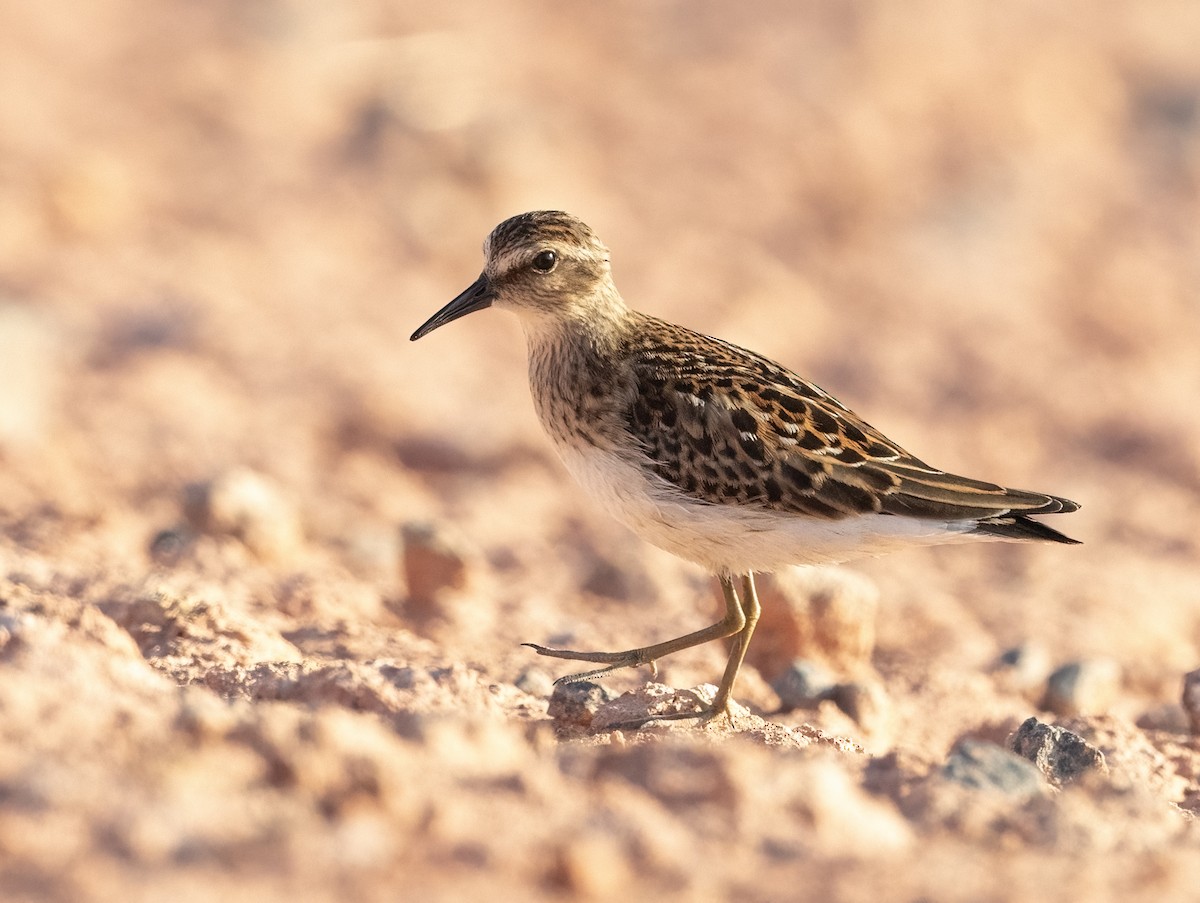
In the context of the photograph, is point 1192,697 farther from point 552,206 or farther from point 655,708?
point 552,206

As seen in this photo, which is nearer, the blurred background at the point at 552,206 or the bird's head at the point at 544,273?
the bird's head at the point at 544,273

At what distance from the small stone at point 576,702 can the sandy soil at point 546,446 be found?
3 centimetres

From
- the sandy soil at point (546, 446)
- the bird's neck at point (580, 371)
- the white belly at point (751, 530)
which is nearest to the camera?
the sandy soil at point (546, 446)

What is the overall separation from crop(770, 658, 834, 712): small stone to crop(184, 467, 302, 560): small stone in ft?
8.97

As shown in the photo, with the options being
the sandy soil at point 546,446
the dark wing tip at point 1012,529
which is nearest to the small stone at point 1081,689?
the sandy soil at point 546,446

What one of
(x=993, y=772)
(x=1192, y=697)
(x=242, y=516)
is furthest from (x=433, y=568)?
(x=1192, y=697)

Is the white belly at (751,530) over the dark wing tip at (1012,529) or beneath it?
beneath

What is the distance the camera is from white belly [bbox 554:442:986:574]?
5555mm

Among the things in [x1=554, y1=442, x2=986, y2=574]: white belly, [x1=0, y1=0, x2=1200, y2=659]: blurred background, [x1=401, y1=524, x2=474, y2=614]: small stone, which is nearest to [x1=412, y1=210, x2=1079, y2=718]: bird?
[x1=554, y1=442, x2=986, y2=574]: white belly

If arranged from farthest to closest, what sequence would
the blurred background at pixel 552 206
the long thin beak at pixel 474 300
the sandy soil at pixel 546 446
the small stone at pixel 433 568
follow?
the blurred background at pixel 552 206, the small stone at pixel 433 568, the long thin beak at pixel 474 300, the sandy soil at pixel 546 446

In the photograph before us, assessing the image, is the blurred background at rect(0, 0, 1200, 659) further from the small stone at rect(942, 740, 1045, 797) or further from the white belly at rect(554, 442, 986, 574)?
the small stone at rect(942, 740, 1045, 797)

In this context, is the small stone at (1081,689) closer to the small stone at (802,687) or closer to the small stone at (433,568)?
the small stone at (802,687)

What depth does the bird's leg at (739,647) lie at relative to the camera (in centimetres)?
555

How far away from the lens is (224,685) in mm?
5391
